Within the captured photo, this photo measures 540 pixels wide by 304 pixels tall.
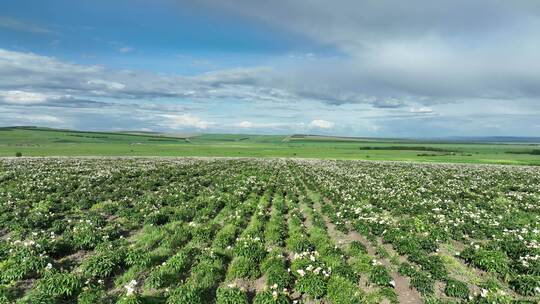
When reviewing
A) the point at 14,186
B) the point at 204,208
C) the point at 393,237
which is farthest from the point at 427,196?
the point at 14,186

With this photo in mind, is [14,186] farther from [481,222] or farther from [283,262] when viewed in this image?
[481,222]

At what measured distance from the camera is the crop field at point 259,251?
11070 mm

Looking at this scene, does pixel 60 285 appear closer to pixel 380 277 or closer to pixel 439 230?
pixel 380 277

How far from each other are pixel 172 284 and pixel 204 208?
479 inches

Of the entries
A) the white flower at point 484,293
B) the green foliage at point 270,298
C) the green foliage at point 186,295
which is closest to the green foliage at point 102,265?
the green foliage at point 186,295

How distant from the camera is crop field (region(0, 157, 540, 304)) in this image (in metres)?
11.1

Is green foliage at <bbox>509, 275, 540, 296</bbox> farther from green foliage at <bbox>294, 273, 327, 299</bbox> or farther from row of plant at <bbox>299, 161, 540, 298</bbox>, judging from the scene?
green foliage at <bbox>294, 273, 327, 299</bbox>

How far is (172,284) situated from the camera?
11.5 m

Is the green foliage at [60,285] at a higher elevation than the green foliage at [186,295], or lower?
higher

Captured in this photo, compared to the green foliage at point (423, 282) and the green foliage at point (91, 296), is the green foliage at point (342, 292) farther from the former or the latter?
the green foliage at point (91, 296)

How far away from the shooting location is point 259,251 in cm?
1454

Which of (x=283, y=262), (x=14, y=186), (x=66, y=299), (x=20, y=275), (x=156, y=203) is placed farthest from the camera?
(x=14, y=186)

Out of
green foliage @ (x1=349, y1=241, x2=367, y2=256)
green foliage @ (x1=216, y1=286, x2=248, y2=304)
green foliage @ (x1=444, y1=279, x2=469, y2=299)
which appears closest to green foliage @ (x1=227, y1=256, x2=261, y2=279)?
green foliage @ (x1=216, y1=286, x2=248, y2=304)

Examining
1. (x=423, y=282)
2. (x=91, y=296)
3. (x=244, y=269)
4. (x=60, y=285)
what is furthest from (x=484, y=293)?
(x=60, y=285)
